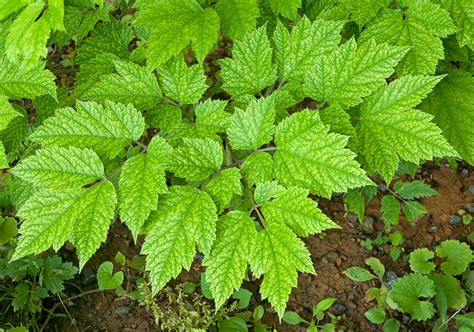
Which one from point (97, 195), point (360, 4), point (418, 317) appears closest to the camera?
point (97, 195)

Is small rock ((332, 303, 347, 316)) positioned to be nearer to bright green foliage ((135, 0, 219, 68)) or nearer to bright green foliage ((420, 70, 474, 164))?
bright green foliage ((420, 70, 474, 164))

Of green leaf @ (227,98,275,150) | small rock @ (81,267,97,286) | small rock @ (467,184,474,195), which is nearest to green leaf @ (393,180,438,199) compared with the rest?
small rock @ (467,184,474,195)

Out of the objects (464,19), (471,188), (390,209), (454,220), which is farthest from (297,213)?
(471,188)

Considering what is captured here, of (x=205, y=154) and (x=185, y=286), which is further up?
(x=205, y=154)

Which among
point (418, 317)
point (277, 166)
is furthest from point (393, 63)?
point (418, 317)

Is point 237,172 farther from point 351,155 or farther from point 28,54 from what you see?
point 28,54
